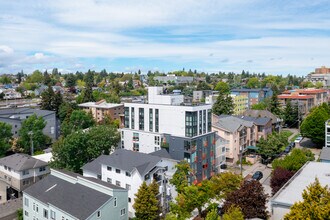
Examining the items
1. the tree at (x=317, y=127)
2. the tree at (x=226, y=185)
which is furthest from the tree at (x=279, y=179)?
the tree at (x=317, y=127)

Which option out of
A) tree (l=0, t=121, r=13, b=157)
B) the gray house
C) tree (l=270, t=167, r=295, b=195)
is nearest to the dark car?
tree (l=270, t=167, r=295, b=195)

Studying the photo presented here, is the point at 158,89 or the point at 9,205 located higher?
the point at 158,89

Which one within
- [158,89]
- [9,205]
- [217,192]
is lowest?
[9,205]

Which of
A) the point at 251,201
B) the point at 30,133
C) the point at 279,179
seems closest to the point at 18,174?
the point at 30,133

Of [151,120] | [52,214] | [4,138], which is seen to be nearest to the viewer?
[52,214]

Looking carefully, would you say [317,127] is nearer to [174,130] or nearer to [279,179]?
[279,179]

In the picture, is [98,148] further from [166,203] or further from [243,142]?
[243,142]

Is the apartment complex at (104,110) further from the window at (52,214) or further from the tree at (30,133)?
the window at (52,214)

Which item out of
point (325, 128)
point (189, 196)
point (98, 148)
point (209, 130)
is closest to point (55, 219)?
point (189, 196)
